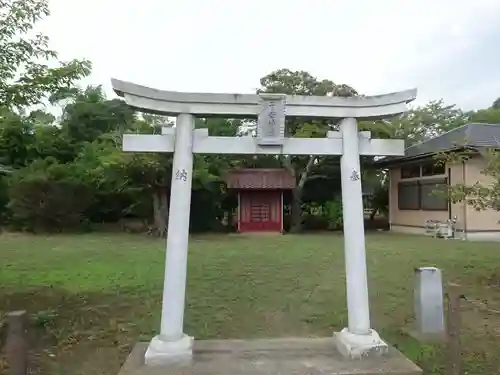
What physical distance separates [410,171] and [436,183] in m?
2.38

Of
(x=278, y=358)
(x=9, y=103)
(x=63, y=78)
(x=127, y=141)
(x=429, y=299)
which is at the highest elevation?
(x=63, y=78)

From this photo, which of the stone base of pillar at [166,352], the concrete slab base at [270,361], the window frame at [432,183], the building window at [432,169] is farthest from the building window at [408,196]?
the stone base of pillar at [166,352]

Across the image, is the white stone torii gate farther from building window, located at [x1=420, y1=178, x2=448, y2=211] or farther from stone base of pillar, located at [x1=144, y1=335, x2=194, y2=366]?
building window, located at [x1=420, y1=178, x2=448, y2=211]

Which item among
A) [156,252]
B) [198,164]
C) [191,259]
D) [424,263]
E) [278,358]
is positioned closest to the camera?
[278,358]

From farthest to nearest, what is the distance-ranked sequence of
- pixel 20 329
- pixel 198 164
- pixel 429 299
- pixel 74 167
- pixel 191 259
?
1. pixel 74 167
2. pixel 198 164
3. pixel 191 259
4. pixel 429 299
5. pixel 20 329

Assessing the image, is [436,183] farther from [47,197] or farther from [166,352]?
[166,352]

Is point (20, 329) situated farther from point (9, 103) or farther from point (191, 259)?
point (191, 259)

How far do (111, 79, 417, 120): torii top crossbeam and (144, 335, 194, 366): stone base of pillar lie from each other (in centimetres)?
217

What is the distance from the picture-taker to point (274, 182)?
19172 mm

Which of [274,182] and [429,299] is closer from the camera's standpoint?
[429,299]

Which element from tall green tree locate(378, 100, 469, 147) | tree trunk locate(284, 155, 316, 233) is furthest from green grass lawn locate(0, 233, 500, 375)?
tall green tree locate(378, 100, 469, 147)

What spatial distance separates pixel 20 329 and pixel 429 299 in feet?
14.2

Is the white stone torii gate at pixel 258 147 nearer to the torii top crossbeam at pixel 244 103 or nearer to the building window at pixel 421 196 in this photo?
the torii top crossbeam at pixel 244 103

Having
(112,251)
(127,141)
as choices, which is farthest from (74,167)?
(127,141)
